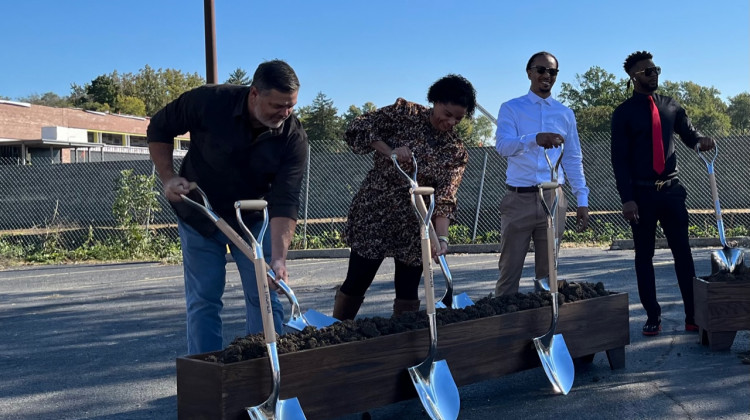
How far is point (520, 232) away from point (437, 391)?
194 centimetres

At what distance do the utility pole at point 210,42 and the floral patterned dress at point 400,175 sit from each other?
7527 mm

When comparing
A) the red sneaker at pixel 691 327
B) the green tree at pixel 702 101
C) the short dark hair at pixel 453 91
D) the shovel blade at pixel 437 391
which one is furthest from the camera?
the green tree at pixel 702 101

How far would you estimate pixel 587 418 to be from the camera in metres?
4.13

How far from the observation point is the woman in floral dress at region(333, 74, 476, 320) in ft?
16.2

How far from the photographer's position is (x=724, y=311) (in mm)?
5480

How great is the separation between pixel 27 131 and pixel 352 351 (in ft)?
187

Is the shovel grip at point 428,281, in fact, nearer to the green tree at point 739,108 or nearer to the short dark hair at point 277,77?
the short dark hair at point 277,77

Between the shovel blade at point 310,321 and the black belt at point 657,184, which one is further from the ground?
the black belt at point 657,184

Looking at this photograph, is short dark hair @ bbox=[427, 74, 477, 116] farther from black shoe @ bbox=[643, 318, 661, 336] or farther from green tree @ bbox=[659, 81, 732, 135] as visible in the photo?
green tree @ bbox=[659, 81, 732, 135]

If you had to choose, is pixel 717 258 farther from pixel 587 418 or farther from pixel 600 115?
pixel 600 115

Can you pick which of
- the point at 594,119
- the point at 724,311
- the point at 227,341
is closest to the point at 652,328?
the point at 724,311

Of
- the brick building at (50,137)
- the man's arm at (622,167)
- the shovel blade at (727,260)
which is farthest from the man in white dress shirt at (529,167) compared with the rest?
the brick building at (50,137)

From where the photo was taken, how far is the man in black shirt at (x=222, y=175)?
4.12 metres

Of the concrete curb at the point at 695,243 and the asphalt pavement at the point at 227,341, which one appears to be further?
the concrete curb at the point at 695,243
